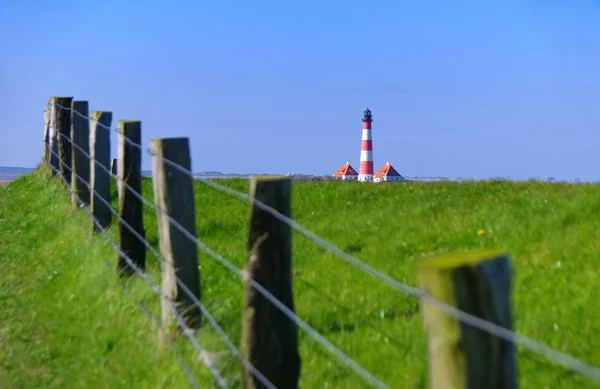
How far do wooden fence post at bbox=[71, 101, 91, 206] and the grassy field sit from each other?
36 cm

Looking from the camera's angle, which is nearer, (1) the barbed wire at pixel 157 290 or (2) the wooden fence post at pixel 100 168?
(1) the barbed wire at pixel 157 290

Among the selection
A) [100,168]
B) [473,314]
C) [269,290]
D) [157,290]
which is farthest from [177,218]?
[100,168]

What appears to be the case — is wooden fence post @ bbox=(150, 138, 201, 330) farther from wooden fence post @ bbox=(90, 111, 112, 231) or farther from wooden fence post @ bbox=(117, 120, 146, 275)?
wooden fence post @ bbox=(90, 111, 112, 231)

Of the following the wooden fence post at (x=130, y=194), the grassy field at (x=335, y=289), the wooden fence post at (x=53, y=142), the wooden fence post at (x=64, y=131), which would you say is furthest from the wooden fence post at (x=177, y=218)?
the wooden fence post at (x=53, y=142)

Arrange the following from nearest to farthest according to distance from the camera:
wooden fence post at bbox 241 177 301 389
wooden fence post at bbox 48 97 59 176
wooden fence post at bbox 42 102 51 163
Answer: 1. wooden fence post at bbox 241 177 301 389
2. wooden fence post at bbox 48 97 59 176
3. wooden fence post at bbox 42 102 51 163

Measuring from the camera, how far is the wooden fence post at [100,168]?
11.8m

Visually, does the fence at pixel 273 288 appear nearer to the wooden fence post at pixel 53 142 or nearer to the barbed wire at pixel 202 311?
the barbed wire at pixel 202 311

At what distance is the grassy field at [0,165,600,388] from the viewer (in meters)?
A: 6.53

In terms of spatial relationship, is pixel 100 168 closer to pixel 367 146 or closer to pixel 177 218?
pixel 177 218

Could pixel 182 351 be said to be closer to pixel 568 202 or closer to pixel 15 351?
pixel 15 351

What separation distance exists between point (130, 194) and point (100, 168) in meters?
2.53

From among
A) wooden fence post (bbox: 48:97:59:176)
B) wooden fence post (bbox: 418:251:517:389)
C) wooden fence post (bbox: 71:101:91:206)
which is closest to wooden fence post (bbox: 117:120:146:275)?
wooden fence post (bbox: 71:101:91:206)

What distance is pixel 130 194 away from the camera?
939cm

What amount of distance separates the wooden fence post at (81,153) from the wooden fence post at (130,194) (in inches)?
173
